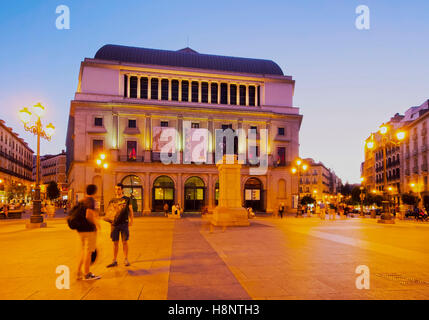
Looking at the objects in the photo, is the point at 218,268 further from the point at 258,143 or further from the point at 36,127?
the point at 258,143

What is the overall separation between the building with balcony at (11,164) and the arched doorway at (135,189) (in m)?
24.1

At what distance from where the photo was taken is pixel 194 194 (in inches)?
1722

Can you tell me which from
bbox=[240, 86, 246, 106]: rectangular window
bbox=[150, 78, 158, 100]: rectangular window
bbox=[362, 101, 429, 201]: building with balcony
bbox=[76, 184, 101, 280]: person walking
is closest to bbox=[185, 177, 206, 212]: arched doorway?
bbox=[150, 78, 158, 100]: rectangular window

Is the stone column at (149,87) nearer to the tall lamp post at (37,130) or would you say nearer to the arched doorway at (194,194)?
the arched doorway at (194,194)

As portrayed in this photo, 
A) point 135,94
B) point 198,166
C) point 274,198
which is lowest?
point 274,198

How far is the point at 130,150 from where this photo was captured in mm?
42281

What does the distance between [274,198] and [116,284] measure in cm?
4085

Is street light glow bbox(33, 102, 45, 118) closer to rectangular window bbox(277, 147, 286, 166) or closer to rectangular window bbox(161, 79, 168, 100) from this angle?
rectangular window bbox(161, 79, 168, 100)

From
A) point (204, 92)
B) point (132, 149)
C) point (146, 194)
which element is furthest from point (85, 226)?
point (204, 92)

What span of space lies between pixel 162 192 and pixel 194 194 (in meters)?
4.28

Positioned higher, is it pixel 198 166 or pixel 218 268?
pixel 198 166
